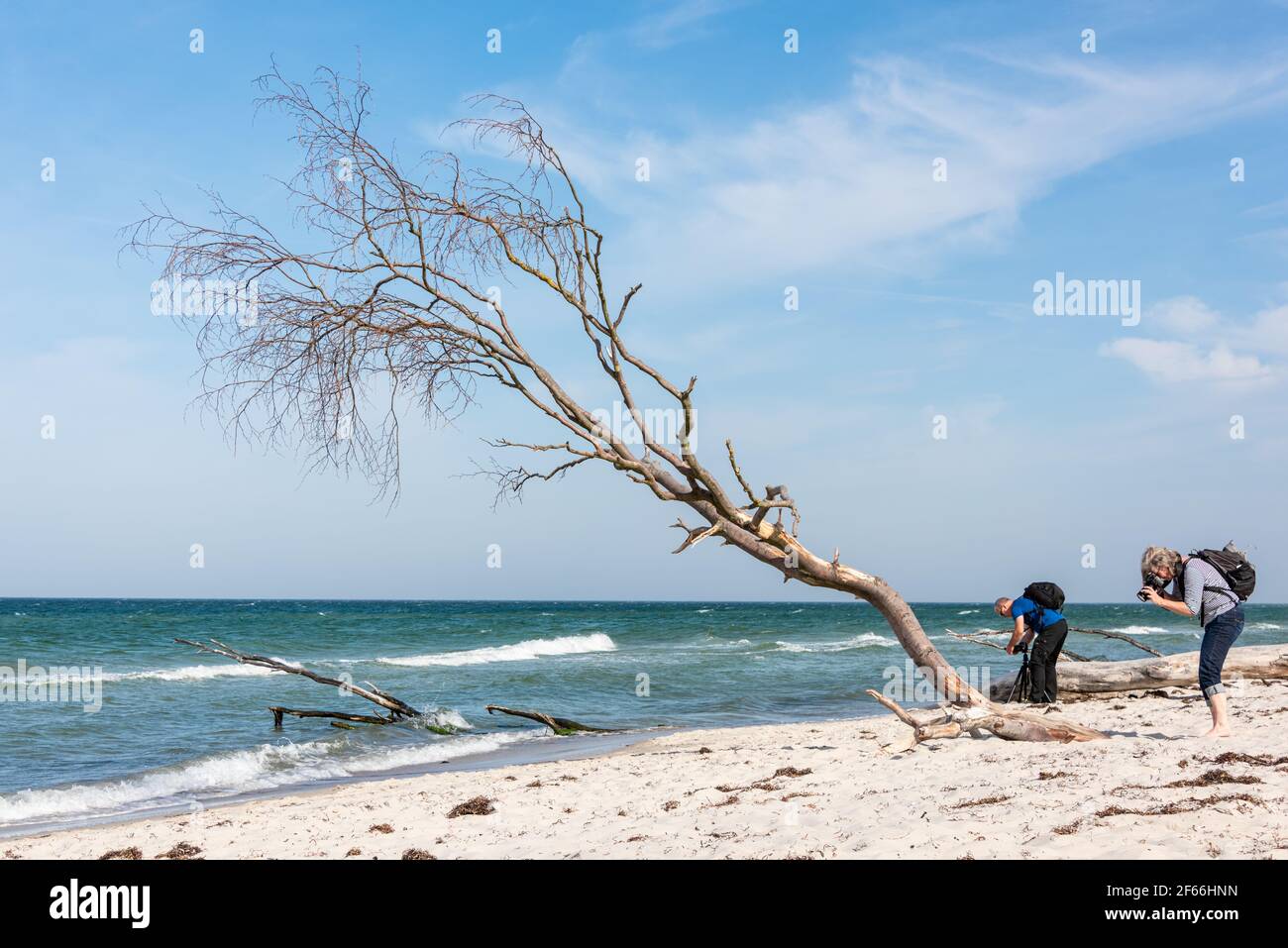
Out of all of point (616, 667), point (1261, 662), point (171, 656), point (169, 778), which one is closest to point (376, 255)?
point (169, 778)

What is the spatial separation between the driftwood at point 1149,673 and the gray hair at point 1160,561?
5.48 meters

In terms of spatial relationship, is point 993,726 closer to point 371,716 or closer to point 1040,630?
point 1040,630

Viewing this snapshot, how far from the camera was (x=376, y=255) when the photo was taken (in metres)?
9.63

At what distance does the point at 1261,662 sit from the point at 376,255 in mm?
12800

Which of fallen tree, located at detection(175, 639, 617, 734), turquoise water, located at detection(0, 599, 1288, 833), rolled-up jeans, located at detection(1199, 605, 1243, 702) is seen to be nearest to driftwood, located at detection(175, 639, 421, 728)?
fallen tree, located at detection(175, 639, 617, 734)

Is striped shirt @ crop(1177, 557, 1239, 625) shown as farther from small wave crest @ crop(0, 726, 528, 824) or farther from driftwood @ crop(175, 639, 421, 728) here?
driftwood @ crop(175, 639, 421, 728)

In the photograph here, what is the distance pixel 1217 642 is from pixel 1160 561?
780mm

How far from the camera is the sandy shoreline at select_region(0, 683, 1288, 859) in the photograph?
551cm

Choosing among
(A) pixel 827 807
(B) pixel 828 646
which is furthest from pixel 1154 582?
(B) pixel 828 646

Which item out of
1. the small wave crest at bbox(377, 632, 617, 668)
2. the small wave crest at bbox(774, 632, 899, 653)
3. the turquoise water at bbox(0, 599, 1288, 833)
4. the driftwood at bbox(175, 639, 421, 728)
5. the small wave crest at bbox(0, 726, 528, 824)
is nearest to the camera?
the small wave crest at bbox(0, 726, 528, 824)

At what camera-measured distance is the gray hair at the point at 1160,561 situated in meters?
8.38

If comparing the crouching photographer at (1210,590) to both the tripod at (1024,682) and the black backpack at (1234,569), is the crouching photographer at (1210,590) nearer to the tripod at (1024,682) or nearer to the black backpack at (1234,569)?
the black backpack at (1234,569)

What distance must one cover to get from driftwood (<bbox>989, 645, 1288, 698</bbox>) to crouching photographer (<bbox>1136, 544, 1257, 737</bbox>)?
4.98m
